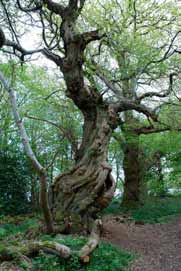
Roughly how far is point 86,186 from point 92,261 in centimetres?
302

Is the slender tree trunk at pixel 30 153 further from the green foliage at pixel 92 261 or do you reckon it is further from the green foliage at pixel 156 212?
the green foliage at pixel 156 212

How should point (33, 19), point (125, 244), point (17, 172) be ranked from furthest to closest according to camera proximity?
point (17, 172) → point (33, 19) → point (125, 244)

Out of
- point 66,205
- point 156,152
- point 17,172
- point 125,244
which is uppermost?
point 156,152

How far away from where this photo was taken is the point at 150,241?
359 inches

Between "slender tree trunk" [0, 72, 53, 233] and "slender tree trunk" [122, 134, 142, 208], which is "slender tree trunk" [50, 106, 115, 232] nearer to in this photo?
"slender tree trunk" [0, 72, 53, 233]

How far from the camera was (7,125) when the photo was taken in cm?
1408

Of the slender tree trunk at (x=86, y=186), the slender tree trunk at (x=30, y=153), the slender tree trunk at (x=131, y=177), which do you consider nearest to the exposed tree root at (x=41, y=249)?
the slender tree trunk at (x=30, y=153)

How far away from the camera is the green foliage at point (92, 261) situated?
558cm

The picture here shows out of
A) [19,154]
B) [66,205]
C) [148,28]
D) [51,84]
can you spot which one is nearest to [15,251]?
[66,205]

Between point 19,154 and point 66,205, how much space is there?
5.59 m

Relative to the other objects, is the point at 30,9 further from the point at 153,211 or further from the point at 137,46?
the point at 153,211

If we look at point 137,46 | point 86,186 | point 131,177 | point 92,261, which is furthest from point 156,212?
point 92,261

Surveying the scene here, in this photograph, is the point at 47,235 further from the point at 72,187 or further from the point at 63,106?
the point at 63,106

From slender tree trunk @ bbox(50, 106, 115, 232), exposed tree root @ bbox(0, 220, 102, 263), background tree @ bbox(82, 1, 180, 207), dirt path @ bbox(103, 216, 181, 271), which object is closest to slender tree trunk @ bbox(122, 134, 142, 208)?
dirt path @ bbox(103, 216, 181, 271)
